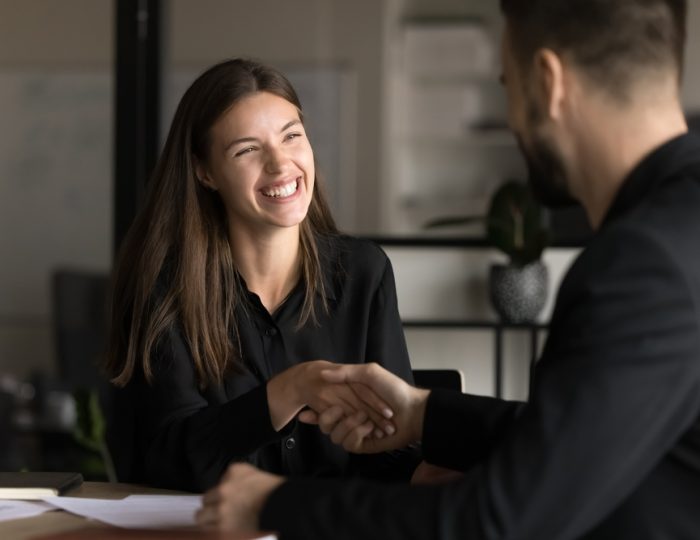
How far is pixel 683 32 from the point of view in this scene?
1.20 meters

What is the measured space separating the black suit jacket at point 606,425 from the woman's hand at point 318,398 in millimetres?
509

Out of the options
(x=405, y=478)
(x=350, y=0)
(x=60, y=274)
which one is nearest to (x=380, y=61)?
(x=350, y=0)

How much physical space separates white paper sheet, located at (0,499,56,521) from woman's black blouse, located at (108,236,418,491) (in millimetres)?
248

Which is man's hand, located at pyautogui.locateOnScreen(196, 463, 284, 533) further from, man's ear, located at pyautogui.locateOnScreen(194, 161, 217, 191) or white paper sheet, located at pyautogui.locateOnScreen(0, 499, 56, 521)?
man's ear, located at pyautogui.locateOnScreen(194, 161, 217, 191)

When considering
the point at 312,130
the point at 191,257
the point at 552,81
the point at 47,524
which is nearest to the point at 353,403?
the point at 47,524

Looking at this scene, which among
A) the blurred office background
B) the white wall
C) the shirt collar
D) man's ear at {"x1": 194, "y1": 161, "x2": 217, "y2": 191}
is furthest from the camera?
the white wall

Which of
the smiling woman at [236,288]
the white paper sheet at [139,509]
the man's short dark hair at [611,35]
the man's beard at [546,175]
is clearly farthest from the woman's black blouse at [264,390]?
the man's short dark hair at [611,35]

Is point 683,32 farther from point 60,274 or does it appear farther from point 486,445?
point 60,274

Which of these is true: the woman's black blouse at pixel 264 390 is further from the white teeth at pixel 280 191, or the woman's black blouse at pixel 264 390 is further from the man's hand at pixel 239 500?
the man's hand at pixel 239 500

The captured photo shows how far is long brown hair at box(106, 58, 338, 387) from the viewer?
6.38ft

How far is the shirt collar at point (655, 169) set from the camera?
44.1 inches

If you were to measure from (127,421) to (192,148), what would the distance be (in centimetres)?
233

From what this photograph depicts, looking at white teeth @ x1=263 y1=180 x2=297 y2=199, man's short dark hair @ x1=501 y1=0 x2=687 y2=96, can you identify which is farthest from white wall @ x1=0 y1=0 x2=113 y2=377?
man's short dark hair @ x1=501 y1=0 x2=687 y2=96

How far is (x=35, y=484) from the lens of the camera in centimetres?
166
